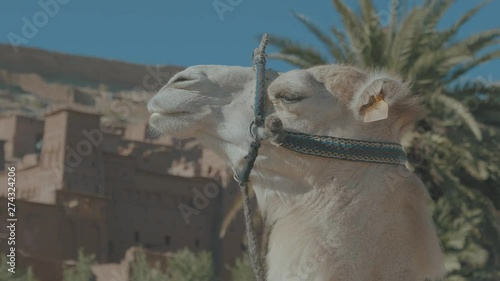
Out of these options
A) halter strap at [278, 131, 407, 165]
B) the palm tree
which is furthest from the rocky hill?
halter strap at [278, 131, 407, 165]

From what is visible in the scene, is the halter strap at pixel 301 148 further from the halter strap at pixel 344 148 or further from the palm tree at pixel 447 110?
the palm tree at pixel 447 110

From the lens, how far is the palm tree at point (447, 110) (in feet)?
43.7

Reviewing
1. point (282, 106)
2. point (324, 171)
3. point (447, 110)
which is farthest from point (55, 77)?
point (324, 171)

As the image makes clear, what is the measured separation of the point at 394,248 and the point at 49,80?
99703mm

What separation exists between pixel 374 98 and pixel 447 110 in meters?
11.0

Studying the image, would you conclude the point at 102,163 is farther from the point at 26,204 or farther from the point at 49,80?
the point at 49,80

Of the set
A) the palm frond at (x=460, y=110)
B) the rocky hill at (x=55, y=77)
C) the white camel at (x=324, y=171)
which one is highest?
the rocky hill at (x=55, y=77)

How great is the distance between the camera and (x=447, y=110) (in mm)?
13859

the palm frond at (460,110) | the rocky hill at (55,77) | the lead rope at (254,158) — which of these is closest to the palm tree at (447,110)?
the palm frond at (460,110)

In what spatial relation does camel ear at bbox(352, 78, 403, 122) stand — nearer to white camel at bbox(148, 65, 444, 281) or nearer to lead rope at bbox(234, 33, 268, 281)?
white camel at bbox(148, 65, 444, 281)

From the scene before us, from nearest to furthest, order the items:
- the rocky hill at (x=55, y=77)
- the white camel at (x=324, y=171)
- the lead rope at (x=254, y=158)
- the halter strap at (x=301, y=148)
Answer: the white camel at (x=324, y=171) < the halter strap at (x=301, y=148) < the lead rope at (x=254, y=158) < the rocky hill at (x=55, y=77)

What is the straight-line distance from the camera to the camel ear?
9.86ft

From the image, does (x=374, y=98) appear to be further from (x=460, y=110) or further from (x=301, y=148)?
(x=460, y=110)

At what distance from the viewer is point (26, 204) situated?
4234 cm
